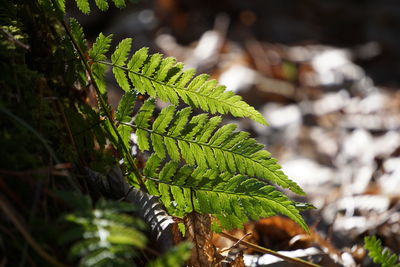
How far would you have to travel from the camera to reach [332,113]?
629 centimetres

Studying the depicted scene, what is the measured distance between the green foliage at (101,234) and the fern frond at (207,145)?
614mm

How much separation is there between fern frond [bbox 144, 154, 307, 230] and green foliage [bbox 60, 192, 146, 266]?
589 millimetres

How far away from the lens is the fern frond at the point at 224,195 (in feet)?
5.98

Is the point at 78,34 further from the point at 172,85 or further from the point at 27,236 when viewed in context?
the point at 27,236

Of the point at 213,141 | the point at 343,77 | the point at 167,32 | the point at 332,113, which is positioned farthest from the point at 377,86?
the point at 213,141

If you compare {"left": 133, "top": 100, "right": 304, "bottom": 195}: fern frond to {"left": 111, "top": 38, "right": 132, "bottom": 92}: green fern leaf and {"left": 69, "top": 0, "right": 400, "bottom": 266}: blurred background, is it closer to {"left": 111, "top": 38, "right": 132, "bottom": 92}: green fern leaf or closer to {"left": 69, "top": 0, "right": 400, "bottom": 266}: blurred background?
{"left": 111, "top": 38, "right": 132, "bottom": 92}: green fern leaf

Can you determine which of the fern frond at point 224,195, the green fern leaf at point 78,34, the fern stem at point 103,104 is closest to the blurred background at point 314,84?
the fern frond at point 224,195

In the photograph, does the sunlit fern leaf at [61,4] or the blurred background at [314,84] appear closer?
the sunlit fern leaf at [61,4]

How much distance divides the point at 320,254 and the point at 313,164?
253cm

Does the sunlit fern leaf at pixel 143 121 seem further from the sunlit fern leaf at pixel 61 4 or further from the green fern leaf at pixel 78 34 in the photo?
the sunlit fern leaf at pixel 61 4

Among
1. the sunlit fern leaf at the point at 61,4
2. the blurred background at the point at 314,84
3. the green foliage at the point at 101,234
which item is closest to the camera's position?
the green foliage at the point at 101,234

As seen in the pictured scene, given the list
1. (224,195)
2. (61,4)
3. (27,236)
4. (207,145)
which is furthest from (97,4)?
(27,236)

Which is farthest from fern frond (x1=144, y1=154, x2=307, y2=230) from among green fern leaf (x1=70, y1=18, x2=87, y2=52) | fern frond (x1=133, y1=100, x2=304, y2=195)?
green fern leaf (x1=70, y1=18, x2=87, y2=52)

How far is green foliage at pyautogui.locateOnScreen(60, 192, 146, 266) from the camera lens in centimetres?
118
